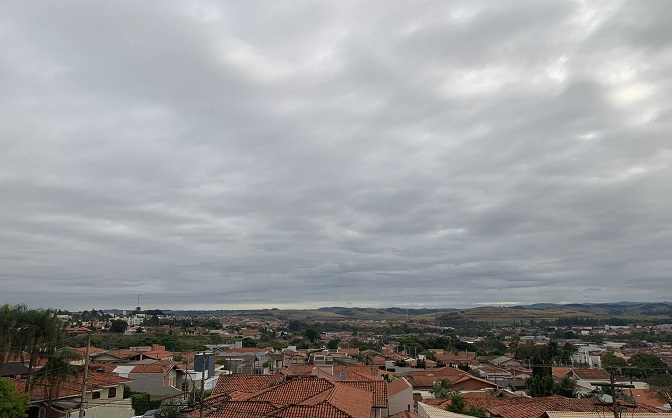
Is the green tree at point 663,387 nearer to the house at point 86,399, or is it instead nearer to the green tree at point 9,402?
the house at point 86,399

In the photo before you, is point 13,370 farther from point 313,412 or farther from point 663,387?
point 663,387

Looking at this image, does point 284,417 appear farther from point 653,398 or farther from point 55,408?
point 653,398

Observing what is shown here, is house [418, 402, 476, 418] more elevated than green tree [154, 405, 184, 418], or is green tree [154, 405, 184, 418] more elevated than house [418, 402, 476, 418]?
house [418, 402, 476, 418]

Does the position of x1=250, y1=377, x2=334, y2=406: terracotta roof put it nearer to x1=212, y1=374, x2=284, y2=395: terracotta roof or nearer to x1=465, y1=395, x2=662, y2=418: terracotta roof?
x1=212, y1=374, x2=284, y2=395: terracotta roof

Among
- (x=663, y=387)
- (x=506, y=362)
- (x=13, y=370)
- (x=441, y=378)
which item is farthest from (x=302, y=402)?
(x=506, y=362)

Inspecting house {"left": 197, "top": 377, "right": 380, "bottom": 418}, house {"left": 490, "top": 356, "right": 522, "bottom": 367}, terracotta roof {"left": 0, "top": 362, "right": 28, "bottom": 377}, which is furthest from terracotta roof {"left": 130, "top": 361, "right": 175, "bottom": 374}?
house {"left": 490, "top": 356, "right": 522, "bottom": 367}

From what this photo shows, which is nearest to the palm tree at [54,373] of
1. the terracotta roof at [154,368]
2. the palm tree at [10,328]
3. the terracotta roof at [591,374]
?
the palm tree at [10,328]

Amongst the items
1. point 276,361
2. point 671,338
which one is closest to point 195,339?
point 276,361
